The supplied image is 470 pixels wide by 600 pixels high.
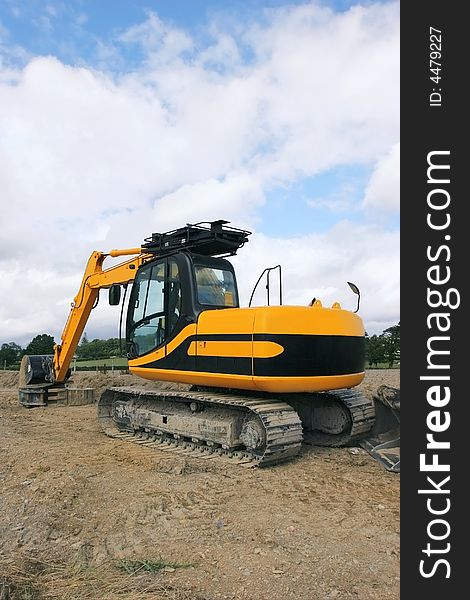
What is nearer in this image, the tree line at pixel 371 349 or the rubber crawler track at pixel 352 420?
the rubber crawler track at pixel 352 420

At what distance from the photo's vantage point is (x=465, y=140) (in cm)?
412

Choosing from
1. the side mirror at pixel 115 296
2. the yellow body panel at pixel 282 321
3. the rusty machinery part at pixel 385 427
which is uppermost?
the side mirror at pixel 115 296

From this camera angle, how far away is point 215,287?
8500 mm

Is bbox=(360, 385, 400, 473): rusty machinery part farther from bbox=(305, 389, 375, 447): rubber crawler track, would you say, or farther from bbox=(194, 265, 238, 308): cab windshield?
bbox=(194, 265, 238, 308): cab windshield

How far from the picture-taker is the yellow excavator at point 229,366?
688cm

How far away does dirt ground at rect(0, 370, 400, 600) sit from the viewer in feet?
12.3

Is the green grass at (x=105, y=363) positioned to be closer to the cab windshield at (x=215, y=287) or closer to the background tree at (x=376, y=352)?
the background tree at (x=376, y=352)

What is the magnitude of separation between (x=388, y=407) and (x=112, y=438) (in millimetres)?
4727

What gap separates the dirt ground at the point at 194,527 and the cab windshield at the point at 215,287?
8.02 feet

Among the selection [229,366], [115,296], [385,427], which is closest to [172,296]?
[229,366]

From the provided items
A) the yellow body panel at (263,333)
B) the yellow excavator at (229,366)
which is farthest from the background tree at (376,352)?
the yellow body panel at (263,333)

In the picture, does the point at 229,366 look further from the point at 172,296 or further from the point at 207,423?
the point at 172,296

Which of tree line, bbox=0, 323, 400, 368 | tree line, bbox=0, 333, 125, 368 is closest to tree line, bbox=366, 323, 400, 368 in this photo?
tree line, bbox=0, 323, 400, 368

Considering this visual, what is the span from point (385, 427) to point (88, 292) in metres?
6.95
